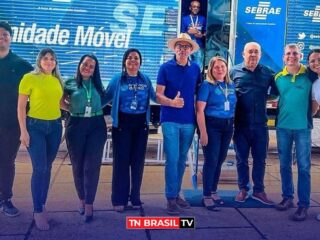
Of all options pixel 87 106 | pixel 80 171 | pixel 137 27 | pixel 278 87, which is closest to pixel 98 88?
pixel 87 106

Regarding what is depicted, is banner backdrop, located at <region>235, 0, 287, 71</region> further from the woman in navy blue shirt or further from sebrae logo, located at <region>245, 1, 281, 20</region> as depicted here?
the woman in navy blue shirt

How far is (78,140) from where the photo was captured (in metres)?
4.06

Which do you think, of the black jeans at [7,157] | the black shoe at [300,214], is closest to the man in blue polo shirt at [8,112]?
the black jeans at [7,157]

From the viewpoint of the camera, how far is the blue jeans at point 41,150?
383cm

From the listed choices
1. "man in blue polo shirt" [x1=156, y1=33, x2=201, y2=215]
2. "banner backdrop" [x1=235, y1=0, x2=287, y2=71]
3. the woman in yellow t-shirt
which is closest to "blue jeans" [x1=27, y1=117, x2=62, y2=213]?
the woman in yellow t-shirt

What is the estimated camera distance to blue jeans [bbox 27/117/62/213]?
3834 mm

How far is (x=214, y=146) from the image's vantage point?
4.48 metres

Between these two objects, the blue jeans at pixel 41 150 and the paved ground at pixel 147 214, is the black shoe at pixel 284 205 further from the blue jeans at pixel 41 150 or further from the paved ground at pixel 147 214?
the blue jeans at pixel 41 150

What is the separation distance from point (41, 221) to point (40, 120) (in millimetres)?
904

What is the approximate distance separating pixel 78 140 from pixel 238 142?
1.75 metres

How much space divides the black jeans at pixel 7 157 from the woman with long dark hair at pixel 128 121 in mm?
967

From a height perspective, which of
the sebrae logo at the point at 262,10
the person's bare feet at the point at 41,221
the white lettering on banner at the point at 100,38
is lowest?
the person's bare feet at the point at 41,221

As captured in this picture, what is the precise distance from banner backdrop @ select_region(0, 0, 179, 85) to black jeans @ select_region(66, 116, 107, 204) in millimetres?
2768

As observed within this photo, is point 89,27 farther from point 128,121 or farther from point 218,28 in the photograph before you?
point 128,121
